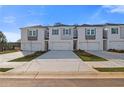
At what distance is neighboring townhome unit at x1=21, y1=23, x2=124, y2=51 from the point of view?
51688 millimetres

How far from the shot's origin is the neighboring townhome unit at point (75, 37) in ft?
170

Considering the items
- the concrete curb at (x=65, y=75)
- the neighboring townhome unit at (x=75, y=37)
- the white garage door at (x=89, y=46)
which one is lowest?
the concrete curb at (x=65, y=75)

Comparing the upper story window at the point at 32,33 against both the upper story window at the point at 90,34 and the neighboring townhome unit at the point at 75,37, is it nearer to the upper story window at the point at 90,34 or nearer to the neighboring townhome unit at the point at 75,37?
the neighboring townhome unit at the point at 75,37

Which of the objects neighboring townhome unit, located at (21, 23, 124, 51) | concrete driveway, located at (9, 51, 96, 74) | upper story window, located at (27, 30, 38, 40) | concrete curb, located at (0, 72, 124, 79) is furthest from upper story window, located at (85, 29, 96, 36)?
concrete curb, located at (0, 72, 124, 79)

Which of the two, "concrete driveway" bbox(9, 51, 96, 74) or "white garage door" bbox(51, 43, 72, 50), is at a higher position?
"white garage door" bbox(51, 43, 72, 50)

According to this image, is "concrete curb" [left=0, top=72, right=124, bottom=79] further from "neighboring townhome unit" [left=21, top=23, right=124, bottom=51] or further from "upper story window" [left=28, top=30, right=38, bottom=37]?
"upper story window" [left=28, top=30, right=38, bottom=37]

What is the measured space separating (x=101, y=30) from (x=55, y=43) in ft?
29.4

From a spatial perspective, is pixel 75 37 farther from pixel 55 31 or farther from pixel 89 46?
pixel 55 31

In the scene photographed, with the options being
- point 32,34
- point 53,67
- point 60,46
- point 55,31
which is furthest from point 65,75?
point 32,34

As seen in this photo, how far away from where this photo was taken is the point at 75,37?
52.8m

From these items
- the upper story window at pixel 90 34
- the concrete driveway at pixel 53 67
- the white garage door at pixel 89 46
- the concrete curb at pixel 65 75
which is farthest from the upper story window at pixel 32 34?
the concrete curb at pixel 65 75

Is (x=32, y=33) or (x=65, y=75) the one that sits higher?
(x=32, y=33)

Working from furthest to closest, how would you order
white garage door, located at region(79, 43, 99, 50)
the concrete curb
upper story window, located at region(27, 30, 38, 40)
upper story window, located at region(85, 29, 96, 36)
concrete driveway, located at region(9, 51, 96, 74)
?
upper story window, located at region(27, 30, 38, 40) → upper story window, located at region(85, 29, 96, 36) → white garage door, located at region(79, 43, 99, 50) → concrete driveway, located at region(9, 51, 96, 74) → the concrete curb
